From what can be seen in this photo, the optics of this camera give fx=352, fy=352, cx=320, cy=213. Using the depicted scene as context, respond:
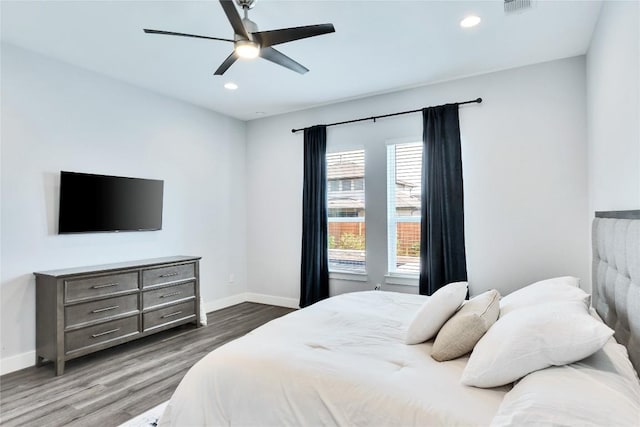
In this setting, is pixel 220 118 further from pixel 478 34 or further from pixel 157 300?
pixel 478 34

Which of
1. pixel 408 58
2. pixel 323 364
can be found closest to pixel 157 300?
pixel 323 364

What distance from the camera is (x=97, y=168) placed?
3838mm

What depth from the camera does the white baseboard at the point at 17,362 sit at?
3.08 m

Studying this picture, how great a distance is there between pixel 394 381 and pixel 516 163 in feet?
10.4

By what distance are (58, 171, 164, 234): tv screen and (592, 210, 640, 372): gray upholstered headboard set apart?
4315mm

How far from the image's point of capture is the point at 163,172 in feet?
14.9

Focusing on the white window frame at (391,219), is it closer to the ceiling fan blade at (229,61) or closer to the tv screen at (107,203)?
the ceiling fan blade at (229,61)

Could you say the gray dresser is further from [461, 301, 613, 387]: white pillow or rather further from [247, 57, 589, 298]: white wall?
[461, 301, 613, 387]: white pillow

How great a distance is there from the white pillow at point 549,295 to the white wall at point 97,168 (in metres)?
3.93

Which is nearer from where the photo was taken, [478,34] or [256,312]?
[478,34]

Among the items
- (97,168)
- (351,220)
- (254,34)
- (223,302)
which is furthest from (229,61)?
(223,302)

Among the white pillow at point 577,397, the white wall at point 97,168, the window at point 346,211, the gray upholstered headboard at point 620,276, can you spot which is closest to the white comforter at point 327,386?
the white pillow at point 577,397

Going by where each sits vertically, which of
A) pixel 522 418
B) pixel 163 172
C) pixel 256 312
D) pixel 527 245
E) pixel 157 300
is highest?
pixel 163 172

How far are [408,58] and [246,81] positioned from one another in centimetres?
182
